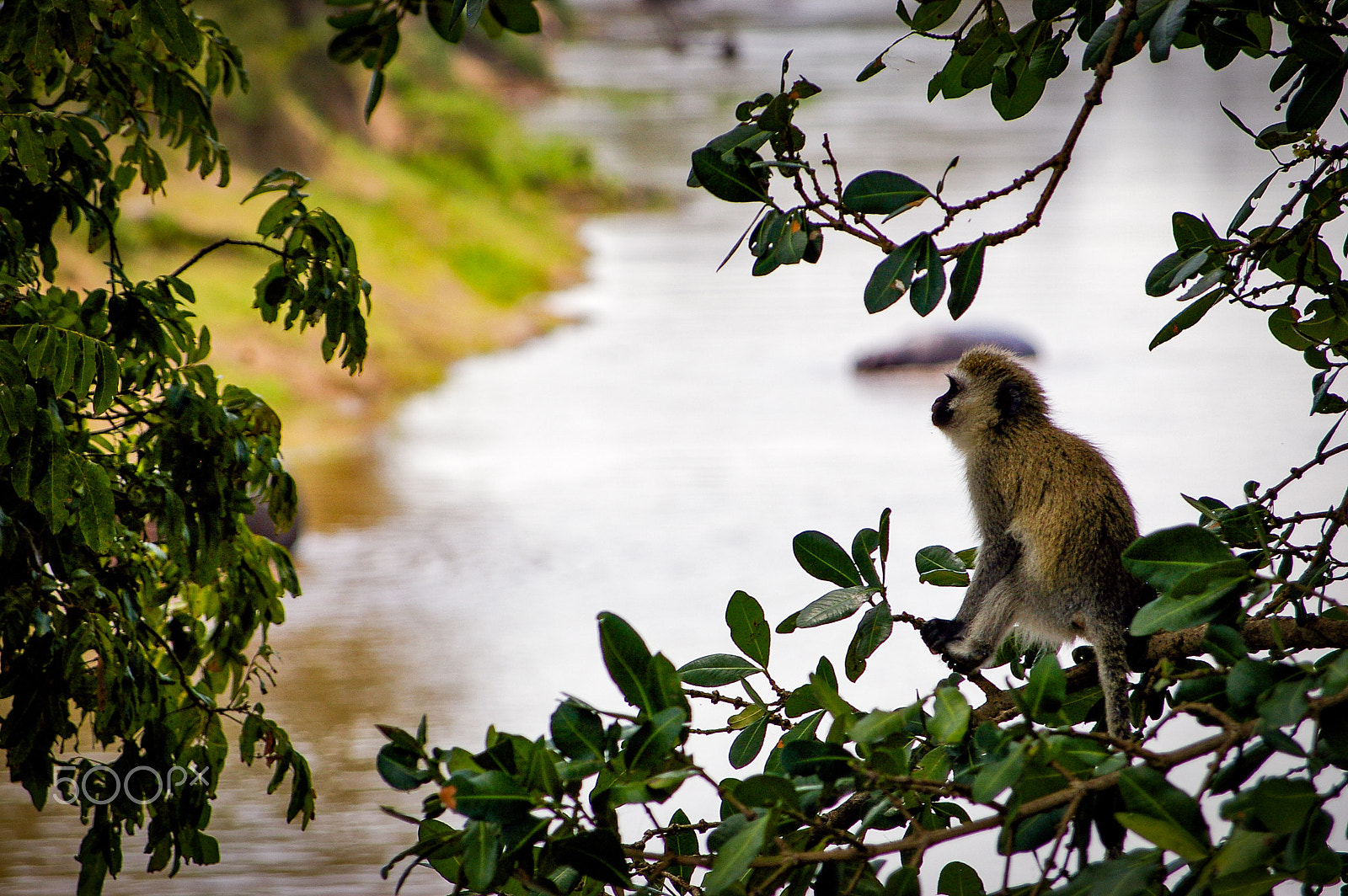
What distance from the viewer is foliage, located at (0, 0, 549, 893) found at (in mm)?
1149

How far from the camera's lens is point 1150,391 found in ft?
20.4

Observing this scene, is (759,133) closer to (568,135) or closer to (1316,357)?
(1316,357)

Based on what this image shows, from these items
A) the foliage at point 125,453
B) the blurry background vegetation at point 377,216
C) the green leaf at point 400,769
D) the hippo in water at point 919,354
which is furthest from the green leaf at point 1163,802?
the hippo in water at point 919,354

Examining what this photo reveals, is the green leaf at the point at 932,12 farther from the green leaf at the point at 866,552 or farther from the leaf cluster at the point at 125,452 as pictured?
the leaf cluster at the point at 125,452

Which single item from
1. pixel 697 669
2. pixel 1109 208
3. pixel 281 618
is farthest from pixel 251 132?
pixel 697 669

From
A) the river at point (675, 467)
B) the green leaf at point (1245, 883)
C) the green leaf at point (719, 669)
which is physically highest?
the river at point (675, 467)

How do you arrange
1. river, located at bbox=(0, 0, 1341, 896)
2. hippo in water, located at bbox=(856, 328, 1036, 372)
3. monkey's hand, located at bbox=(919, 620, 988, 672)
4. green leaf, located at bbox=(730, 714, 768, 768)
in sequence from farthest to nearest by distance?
hippo in water, located at bbox=(856, 328, 1036, 372) → river, located at bbox=(0, 0, 1341, 896) → monkey's hand, located at bbox=(919, 620, 988, 672) → green leaf, located at bbox=(730, 714, 768, 768)

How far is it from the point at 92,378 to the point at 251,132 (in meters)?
7.49

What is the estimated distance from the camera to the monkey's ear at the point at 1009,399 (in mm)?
1553

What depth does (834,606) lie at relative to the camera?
1078 millimetres

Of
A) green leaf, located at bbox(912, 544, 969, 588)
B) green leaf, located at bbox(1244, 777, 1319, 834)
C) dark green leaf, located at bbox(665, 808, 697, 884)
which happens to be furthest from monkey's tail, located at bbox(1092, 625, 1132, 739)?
green leaf, located at bbox(1244, 777, 1319, 834)

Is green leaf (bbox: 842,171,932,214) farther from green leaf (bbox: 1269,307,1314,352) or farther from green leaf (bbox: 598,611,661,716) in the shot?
green leaf (bbox: 1269,307,1314,352)

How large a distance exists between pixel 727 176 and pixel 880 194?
10 centimetres

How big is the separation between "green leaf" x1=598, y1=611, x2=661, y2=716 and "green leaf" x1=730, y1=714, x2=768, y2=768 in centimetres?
32
